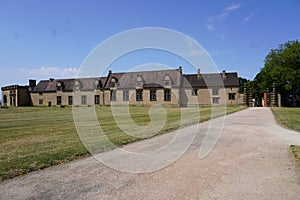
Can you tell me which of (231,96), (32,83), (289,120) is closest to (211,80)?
(231,96)

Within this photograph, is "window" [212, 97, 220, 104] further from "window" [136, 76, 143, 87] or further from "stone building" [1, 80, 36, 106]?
"stone building" [1, 80, 36, 106]

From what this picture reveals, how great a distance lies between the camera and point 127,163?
17.7 ft

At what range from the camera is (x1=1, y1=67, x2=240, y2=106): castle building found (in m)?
51.2

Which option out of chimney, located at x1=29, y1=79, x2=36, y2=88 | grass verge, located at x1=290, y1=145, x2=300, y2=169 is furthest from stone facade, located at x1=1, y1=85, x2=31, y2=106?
grass verge, located at x1=290, y1=145, x2=300, y2=169

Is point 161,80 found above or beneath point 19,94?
above

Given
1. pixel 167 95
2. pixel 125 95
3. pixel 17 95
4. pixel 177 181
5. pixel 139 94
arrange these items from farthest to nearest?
pixel 17 95 < pixel 125 95 < pixel 139 94 < pixel 167 95 < pixel 177 181

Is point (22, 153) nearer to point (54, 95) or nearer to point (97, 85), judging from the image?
point (97, 85)

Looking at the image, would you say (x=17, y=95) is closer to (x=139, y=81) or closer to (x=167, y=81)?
(x=139, y=81)

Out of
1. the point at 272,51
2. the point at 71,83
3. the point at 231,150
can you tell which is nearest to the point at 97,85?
the point at 71,83

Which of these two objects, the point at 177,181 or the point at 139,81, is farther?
the point at 139,81

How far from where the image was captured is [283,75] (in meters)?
43.7

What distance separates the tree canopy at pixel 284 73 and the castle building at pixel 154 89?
5970mm

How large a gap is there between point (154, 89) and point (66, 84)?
25.8 meters

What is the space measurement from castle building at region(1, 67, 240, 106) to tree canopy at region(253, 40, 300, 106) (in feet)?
19.6
